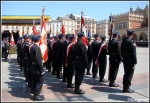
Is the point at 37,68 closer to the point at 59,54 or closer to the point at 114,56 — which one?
the point at 114,56

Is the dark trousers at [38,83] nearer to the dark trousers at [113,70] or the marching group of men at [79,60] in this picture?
the marching group of men at [79,60]

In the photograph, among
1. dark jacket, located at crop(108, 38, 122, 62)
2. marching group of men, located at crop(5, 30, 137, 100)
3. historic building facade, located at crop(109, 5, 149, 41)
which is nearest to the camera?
marching group of men, located at crop(5, 30, 137, 100)

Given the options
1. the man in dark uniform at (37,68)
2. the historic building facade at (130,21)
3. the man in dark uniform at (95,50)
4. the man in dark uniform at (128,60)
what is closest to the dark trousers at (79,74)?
the man in dark uniform at (37,68)

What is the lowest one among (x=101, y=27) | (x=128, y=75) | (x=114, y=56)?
(x=128, y=75)

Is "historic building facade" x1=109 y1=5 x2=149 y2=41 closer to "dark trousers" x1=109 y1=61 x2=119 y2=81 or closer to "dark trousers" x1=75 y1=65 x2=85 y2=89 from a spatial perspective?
"dark trousers" x1=109 y1=61 x2=119 y2=81

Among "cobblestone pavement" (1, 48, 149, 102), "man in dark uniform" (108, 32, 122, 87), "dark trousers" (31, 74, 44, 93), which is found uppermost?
"man in dark uniform" (108, 32, 122, 87)

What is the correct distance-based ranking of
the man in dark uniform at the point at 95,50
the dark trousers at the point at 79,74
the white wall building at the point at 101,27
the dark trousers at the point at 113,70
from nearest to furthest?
the dark trousers at the point at 79,74, the dark trousers at the point at 113,70, the man in dark uniform at the point at 95,50, the white wall building at the point at 101,27

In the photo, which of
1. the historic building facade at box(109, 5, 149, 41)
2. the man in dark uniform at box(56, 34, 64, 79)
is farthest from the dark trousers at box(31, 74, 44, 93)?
the historic building facade at box(109, 5, 149, 41)

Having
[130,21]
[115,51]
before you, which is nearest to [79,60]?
[115,51]

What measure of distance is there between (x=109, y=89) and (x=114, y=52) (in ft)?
4.80

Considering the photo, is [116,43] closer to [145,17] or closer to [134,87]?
[134,87]

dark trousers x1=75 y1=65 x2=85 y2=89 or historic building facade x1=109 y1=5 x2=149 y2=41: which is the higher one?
historic building facade x1=109 y1=5 x2=149 y2=41

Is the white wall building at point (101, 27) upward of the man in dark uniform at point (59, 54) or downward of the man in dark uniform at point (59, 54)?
upward

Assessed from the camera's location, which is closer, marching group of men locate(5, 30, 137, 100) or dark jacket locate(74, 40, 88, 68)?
marching group of men locate(5, 30, 137, 100)
